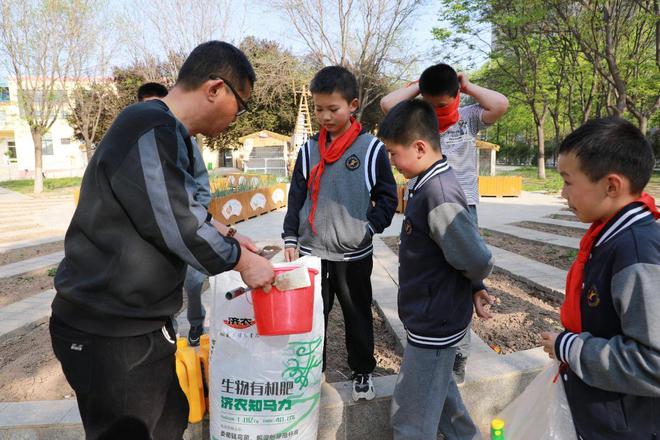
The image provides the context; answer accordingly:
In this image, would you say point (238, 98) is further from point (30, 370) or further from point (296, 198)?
point (30, 370)

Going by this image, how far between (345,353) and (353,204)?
1.24 m

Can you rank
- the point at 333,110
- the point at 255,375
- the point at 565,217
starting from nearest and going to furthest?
1. the point at 255,375
2. the point at 333,110
3. the point at 565,217

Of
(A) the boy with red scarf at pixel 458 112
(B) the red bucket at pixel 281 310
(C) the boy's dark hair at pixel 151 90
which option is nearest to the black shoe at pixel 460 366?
(A) the boy with red scarf at pixel 458 112

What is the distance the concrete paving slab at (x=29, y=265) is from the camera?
5668 mm

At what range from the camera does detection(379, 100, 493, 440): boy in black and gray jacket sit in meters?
1.74

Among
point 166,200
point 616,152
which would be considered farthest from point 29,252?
point 616,152

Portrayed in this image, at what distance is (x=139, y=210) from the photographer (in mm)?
1372

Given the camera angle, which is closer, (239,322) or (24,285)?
(239,322)

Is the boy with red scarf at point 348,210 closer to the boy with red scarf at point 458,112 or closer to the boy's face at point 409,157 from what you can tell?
the boy with red scarf at point 458,112

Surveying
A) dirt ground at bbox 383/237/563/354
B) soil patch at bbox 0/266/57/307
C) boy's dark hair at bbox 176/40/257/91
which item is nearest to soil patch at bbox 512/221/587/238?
dirt ground at bbox 383/237/563/354

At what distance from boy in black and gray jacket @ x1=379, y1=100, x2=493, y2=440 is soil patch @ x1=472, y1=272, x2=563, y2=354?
1461 mm

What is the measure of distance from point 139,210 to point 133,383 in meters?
0.62

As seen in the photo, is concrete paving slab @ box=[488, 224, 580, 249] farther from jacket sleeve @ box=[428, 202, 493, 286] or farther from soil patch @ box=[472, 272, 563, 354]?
jacket sleeve @ box=[428, 202, 493, 286]

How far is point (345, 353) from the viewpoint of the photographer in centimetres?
314
